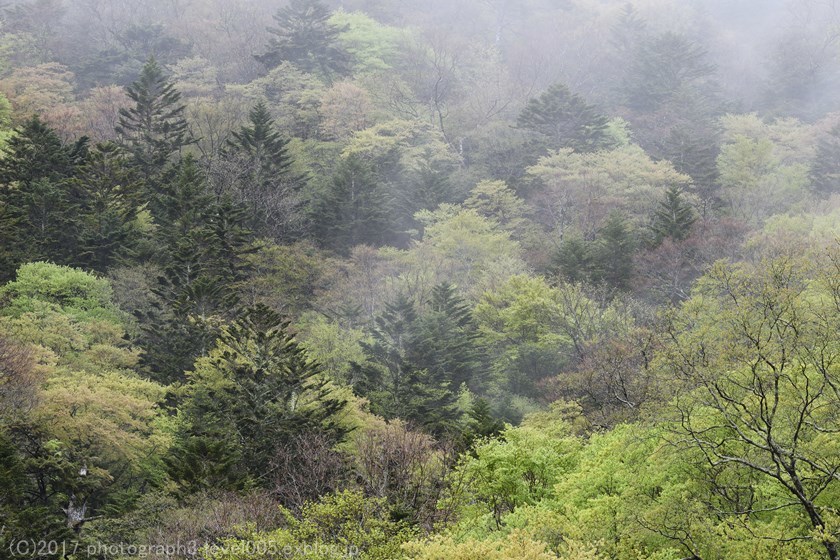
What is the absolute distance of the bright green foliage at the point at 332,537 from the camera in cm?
1730

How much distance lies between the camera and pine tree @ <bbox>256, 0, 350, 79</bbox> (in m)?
64.0

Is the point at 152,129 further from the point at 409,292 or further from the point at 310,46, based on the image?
the point at 310,46

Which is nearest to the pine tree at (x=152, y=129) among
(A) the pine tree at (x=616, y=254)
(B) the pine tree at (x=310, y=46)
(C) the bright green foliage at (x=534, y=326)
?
(B) the pine tree at (x=310, y=46)

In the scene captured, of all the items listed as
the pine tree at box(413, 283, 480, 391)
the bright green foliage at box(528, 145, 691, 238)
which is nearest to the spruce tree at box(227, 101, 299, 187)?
the pine tree at box(413, 283, 480, 391)

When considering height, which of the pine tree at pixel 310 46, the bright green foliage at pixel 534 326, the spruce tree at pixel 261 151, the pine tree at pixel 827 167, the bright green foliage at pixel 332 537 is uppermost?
the pine tree at pixel 310 46

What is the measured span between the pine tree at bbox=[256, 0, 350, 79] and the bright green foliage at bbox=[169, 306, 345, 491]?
3926 centimetres

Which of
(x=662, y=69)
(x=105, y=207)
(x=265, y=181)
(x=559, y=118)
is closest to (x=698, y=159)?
(x=559, y=118)

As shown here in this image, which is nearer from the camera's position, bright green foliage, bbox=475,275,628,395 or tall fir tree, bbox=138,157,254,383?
tall fir tree, bbox=138,157,254,383

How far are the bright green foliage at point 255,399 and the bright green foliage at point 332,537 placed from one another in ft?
19.9

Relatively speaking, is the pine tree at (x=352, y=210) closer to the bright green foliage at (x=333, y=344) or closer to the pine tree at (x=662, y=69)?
the bright green foliage at (x=333, y=344)

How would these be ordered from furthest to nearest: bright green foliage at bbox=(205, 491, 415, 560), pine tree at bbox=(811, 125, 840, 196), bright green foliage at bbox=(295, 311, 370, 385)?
pine tree at bbox=(811, 125, 840, 196) < bright green foliage at bbox=(295, 311, 370, 385) < bright green foliage at bbox=(205, 491, 415, 560)

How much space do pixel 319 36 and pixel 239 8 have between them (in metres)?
16.3

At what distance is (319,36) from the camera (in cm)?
6550

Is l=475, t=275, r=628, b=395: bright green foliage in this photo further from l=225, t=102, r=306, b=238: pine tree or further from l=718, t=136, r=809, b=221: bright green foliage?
l=718, t=136, r=809, b=221: bright green foliage
